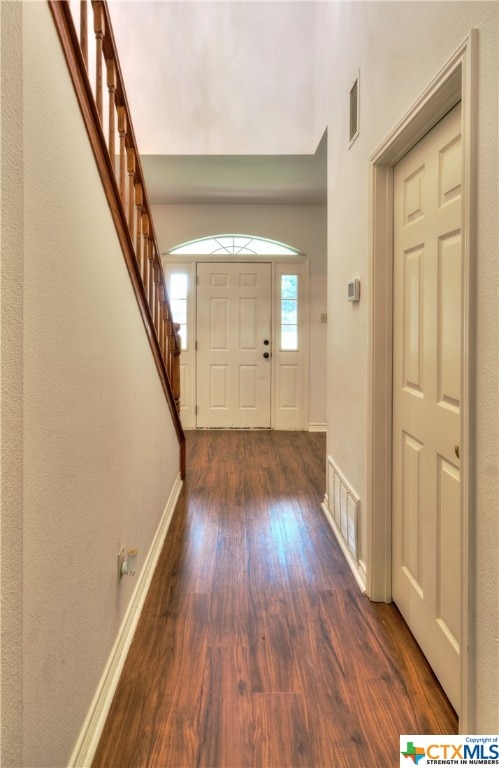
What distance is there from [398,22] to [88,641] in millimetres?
2357

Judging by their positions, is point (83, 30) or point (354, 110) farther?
point (354, 110)

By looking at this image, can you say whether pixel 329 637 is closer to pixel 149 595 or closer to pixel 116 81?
pixel 149 595

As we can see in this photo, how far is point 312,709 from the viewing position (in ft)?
4.81

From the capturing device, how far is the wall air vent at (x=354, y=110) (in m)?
2.30

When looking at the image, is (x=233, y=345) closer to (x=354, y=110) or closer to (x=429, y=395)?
(x=354, y=110)

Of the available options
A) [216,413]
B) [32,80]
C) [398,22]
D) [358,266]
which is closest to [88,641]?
[32,80]

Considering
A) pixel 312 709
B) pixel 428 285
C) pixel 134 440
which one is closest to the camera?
pixel 312 709

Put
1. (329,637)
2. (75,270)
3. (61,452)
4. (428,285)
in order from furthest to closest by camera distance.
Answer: (329,637) → (428,285) → (75,270) → (61,452)

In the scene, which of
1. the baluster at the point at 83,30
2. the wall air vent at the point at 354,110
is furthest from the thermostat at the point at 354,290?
the baluster at the point at 83,30

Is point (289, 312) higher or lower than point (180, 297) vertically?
lower

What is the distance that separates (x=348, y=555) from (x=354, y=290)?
1.40 meters

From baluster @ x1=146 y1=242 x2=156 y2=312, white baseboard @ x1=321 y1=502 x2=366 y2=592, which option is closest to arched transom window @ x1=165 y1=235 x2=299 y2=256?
baluster @ x1=146 y1=242 x2=156 y2=312

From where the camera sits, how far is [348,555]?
7.97 feet

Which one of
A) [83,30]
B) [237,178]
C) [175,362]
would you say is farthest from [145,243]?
[237,178]
